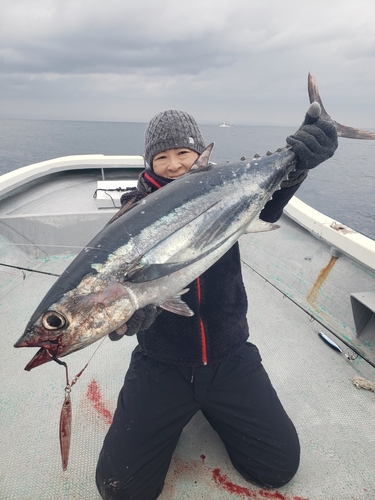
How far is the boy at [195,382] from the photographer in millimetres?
1979

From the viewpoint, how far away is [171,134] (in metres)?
2.23

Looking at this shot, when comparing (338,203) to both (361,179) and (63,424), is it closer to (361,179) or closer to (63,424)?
(361,179)

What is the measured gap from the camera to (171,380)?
2137 mm

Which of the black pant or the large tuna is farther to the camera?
the black pant

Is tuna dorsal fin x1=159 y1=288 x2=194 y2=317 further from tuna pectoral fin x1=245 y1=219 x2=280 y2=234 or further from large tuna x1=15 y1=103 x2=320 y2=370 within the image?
tuna pectoral fin x1=245 y1=219 x2=280 y2=234

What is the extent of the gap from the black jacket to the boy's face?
7 cm

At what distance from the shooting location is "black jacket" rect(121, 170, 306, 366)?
2.14m

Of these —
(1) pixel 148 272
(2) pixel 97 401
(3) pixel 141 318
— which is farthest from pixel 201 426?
(1) pixel 148 272

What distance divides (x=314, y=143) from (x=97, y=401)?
2.60m

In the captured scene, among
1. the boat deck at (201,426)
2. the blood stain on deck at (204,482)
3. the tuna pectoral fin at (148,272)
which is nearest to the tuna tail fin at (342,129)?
the tuna pectoral fin at (148,272)

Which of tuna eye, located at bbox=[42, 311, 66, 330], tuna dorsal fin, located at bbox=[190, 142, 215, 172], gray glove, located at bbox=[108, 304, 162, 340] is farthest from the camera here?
tuna dorsal fin, located at bbox=[190, 142, 215, 172]

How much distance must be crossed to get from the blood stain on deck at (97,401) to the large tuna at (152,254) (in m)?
1.27

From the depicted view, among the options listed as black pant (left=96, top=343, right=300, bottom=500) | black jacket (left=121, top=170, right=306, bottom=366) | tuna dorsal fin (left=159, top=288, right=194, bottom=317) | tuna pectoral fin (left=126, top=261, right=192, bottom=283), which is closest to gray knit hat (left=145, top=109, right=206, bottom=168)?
black jacket (left=121, top=170, right=306, bottom=366)

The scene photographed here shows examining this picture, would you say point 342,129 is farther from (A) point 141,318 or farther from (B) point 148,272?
(A) point 141,318
